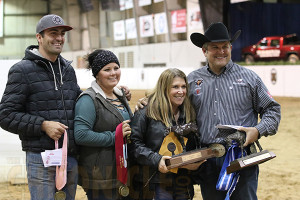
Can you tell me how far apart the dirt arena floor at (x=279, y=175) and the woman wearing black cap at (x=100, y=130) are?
2057 mm

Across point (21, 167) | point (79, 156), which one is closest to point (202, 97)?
point (79, 156)

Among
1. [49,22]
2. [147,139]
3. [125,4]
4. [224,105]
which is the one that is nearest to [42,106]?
[49,22]

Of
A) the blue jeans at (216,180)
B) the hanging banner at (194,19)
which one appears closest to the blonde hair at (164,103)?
the blue jeans at (216,180)

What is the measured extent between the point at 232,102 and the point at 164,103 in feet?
1.47

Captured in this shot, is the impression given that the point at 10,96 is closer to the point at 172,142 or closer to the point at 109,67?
the point at 109,67

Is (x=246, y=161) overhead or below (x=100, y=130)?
below

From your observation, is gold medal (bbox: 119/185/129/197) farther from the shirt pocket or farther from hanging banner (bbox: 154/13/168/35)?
hanging banner (bbox: 154/13/168/35)

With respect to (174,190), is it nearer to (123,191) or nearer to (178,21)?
(123,191)

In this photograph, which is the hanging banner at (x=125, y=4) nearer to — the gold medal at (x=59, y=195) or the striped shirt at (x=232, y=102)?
the striped shirt at (x=232, y=102)

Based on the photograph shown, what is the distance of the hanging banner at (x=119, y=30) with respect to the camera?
20242mm

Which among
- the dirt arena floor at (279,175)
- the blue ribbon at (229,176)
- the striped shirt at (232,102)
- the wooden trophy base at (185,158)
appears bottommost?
the dirt arena floor at (279,175)

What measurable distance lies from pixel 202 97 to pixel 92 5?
19.5 metres

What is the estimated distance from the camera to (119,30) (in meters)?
20.5

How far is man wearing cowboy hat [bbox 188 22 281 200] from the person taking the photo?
2.62 meters
